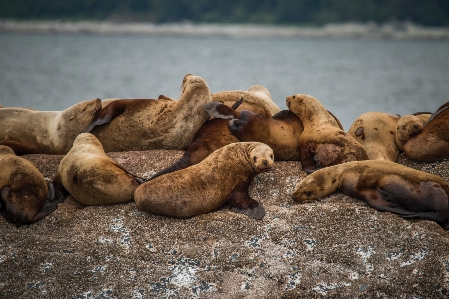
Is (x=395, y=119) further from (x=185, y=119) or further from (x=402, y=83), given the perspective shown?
(x=402, y=83)

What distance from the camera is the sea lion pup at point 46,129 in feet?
26.1

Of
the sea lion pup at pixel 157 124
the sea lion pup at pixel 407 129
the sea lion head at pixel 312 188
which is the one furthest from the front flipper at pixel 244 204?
the sea lion pup at pixel 407 129

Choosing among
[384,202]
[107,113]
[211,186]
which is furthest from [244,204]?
[107,113]

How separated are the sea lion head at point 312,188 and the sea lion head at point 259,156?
0.38 m

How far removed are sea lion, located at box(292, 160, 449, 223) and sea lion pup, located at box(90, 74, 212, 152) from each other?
191cm

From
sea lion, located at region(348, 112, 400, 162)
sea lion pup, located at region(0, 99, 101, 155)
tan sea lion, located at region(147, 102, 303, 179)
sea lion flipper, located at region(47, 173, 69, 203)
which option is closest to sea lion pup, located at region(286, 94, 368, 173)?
tan sea lion, located at region(147, 102, 303, 179)

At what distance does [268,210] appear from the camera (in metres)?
6.13

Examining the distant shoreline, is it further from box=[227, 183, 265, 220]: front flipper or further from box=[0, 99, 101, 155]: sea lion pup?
box=[227, 183, 265, 220]: front flipper

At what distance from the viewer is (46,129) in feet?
26.6

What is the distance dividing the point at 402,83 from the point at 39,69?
30.5 m

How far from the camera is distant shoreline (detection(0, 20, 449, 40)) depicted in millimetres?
109312

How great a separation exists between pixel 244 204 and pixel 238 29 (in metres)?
113

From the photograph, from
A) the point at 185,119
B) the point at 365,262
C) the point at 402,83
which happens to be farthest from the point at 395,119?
the point at 402,83

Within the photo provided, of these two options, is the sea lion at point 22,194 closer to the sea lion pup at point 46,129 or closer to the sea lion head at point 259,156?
the sea lion pup at point 46,129
